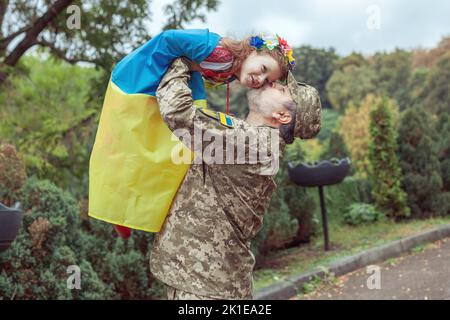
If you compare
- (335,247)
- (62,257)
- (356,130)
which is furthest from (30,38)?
(356,130)

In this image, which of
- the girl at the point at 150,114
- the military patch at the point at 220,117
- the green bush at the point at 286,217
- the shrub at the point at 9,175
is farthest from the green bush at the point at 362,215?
the military patch at the point at 220,117

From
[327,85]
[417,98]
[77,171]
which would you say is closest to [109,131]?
[77,171]

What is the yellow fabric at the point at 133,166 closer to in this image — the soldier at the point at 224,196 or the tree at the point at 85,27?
the soldier at the point at 224,196

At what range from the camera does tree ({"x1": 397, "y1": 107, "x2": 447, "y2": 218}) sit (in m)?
7.91

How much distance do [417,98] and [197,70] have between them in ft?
53.5

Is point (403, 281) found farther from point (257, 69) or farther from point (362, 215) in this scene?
point (257, 69)

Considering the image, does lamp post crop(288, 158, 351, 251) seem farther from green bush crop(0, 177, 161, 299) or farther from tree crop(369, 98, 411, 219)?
green bush crop(0, 177, 161, 299)

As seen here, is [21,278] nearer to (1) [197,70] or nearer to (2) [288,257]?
(1) [197,70]

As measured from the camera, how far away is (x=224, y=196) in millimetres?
2398

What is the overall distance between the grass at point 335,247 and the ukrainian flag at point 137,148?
3180 millimetres

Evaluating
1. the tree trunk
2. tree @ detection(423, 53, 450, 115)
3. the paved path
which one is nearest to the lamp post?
the paved path

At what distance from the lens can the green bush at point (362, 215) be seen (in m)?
8.03

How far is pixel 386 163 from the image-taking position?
7.93 metres

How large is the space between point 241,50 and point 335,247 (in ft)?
16.2
